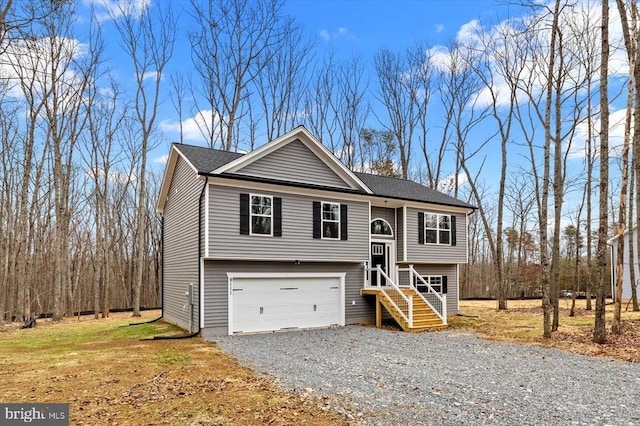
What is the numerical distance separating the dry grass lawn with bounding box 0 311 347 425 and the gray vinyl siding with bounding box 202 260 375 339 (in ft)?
3.60

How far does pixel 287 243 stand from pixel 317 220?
4.77 ft

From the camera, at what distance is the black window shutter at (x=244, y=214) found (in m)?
13.1

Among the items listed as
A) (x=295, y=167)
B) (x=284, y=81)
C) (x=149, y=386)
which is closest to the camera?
(x=149, y=386)

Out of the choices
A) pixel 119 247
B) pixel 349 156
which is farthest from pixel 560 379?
pixel 119 247

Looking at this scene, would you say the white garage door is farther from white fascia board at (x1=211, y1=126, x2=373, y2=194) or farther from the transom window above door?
white fascia board at (x1=211, y1=126, x2=373, y2=194)

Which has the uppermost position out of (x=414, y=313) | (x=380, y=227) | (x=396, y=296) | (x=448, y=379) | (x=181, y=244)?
(x=380, y=227)

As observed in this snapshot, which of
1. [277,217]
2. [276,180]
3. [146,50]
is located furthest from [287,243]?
[146,50]

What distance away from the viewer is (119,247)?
29781 millimetres

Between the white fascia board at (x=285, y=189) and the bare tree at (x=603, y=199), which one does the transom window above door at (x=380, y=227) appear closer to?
the white fascia board at (x=285, y=189)

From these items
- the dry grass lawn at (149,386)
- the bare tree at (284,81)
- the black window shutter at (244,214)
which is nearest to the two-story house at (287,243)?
the black window shutter at (244,214)

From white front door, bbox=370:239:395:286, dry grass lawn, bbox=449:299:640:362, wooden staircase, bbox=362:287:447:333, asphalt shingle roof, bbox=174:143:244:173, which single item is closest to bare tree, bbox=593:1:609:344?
dry grass lawn, bbox=449:299:640:362

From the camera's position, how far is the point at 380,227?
57.4 ft

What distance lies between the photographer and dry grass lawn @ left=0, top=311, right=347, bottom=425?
580cm

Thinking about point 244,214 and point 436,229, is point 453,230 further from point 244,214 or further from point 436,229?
point 244,214
